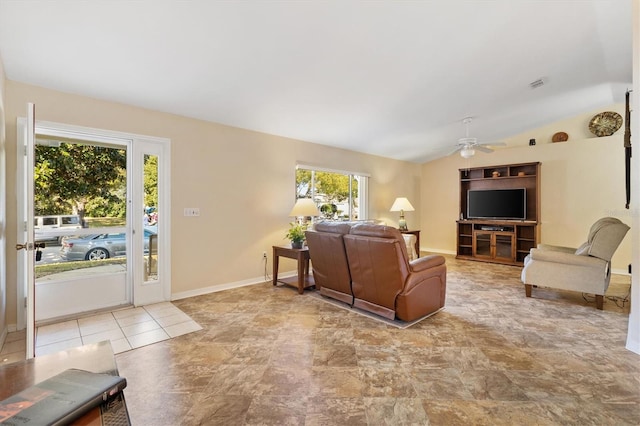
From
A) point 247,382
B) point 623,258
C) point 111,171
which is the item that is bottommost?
point 247,382

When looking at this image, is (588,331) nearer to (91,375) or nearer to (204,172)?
(91,375)

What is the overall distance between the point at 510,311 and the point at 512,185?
405cm

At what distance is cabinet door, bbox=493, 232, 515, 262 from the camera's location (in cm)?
588

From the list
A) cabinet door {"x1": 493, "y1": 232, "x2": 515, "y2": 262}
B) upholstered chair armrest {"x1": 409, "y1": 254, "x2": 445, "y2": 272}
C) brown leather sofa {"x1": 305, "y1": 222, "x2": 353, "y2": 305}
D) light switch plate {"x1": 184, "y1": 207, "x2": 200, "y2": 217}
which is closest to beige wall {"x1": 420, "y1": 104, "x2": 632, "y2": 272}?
cabinet door {"x1": 493, "y1": 232, "x2": 515, "y2": 262}

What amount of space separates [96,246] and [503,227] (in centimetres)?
707

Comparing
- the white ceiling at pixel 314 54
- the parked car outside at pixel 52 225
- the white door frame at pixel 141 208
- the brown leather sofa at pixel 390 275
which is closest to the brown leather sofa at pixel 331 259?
the brown leather sofa at pixel 390 275

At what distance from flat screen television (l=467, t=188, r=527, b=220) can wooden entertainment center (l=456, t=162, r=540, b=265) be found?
A: 14 cm

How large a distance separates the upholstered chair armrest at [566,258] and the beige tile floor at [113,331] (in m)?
4.13

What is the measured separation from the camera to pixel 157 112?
139 inches

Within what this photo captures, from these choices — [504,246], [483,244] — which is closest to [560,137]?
[504,246]

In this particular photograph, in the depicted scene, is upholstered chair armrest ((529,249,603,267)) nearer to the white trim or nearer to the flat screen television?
the flat screen television

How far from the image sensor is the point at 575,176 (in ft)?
18.3

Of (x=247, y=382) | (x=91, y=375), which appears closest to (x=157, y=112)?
(x=247, y=382)

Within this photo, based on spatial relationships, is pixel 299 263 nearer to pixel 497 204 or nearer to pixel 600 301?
pixel 600 301
